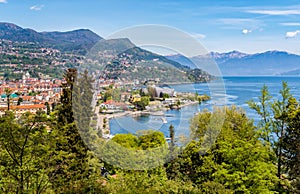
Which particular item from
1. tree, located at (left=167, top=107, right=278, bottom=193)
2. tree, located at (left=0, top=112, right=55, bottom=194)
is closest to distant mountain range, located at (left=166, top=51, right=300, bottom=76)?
tree, located at (left=167, top=107, right=278, bottom=193)

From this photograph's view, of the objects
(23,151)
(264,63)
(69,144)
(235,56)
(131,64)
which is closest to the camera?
(131,64)

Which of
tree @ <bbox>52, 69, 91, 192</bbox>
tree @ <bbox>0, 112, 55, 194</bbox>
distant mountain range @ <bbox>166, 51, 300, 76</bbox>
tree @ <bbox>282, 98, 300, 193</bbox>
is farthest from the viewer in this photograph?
distant mountain range @ <bbox>166, 51, 300, 76</bbox>

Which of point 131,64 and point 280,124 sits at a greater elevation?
point 131,64

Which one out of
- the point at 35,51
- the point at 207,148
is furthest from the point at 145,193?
the point at 35,51

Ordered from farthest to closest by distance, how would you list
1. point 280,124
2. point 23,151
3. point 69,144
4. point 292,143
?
point 280,124 → point 69,144 → point 292,143 → point 23,151

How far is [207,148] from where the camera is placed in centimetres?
894

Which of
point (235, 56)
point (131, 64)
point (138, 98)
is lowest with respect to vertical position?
point (138, 98)

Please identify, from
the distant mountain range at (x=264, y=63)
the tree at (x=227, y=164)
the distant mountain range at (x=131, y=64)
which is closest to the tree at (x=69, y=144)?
the tree at (x=227, y=164)

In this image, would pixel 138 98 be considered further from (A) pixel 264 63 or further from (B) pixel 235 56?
(A) pixel 264 63

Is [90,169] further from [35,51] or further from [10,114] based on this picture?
[35,51]

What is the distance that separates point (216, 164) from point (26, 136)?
516cm

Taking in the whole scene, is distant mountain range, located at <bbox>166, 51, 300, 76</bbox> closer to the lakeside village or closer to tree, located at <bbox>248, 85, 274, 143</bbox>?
tree, located at <bbox>248, 85, 274, 143</bbox>

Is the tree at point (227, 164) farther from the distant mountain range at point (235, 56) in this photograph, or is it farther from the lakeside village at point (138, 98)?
the distant mountain range at point (235, 56)

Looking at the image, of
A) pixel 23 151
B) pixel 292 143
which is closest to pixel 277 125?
pixel 292 143
